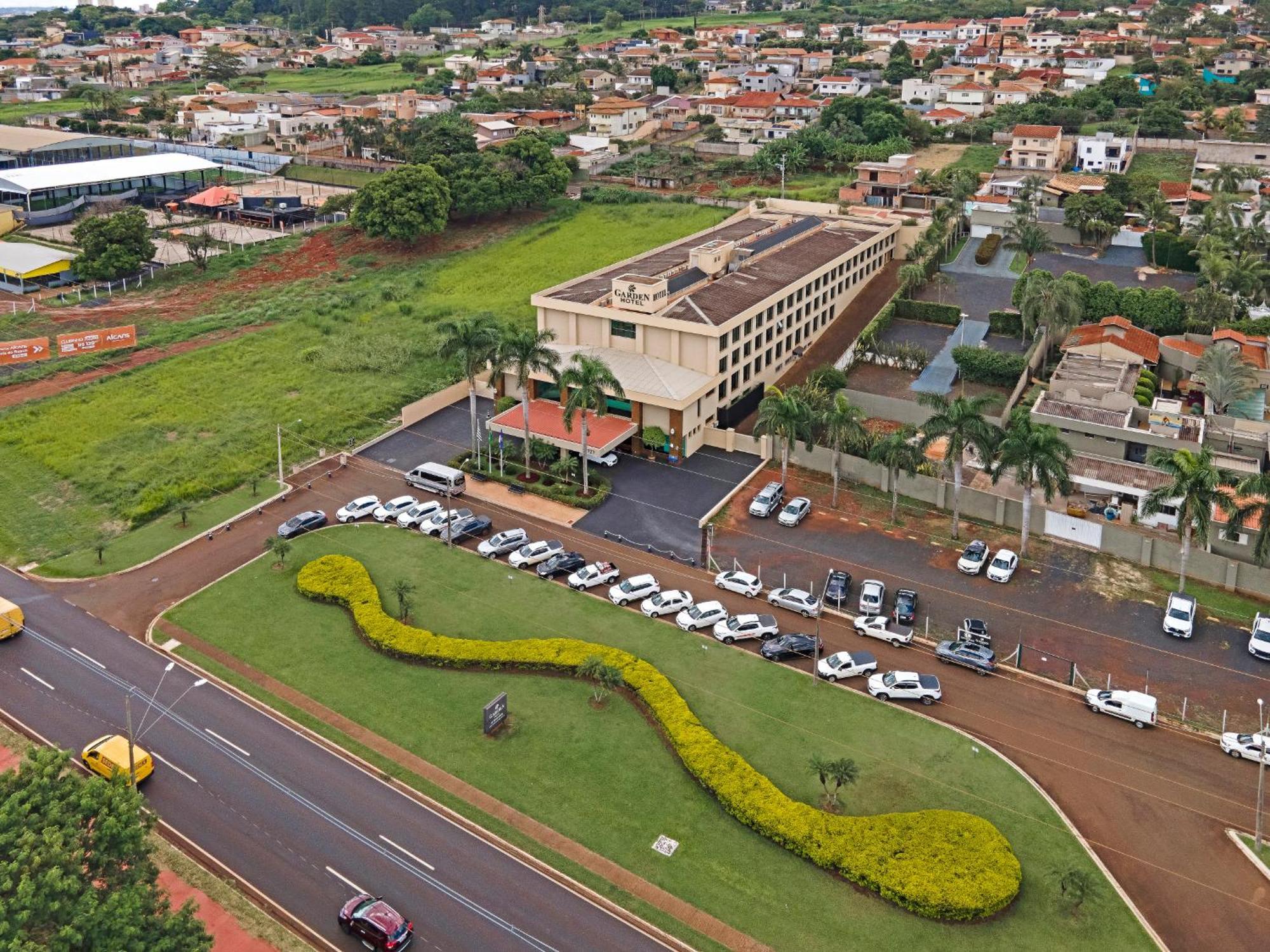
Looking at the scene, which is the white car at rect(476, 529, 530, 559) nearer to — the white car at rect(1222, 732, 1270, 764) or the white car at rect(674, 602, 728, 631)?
the white car at rect(674, 602, 728, 631)

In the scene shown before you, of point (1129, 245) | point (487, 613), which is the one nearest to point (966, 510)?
→ point (487, 613)

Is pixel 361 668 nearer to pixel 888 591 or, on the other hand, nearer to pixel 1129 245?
pixel 888 591

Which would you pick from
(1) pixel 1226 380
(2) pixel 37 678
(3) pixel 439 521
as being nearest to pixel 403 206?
(3) pixel 439 521

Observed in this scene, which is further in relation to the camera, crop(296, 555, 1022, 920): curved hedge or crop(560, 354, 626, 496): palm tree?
crop(560, 354, 626, 496): palm tree

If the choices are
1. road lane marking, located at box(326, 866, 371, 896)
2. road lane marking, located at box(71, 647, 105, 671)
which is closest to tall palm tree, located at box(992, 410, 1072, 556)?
road lane marking, located at box(326, 866, 371, 896)

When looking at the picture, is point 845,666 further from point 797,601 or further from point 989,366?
point 989,366

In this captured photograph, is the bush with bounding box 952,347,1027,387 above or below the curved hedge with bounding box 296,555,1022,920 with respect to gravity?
above

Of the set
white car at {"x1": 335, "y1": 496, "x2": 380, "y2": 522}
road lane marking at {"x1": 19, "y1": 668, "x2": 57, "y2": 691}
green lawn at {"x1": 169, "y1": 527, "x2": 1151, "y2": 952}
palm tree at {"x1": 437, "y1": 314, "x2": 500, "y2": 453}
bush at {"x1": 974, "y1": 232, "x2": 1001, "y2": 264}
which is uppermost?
palm tree at {"x1": 437, "y1": 314, "x2": 500, "y2": 453}
